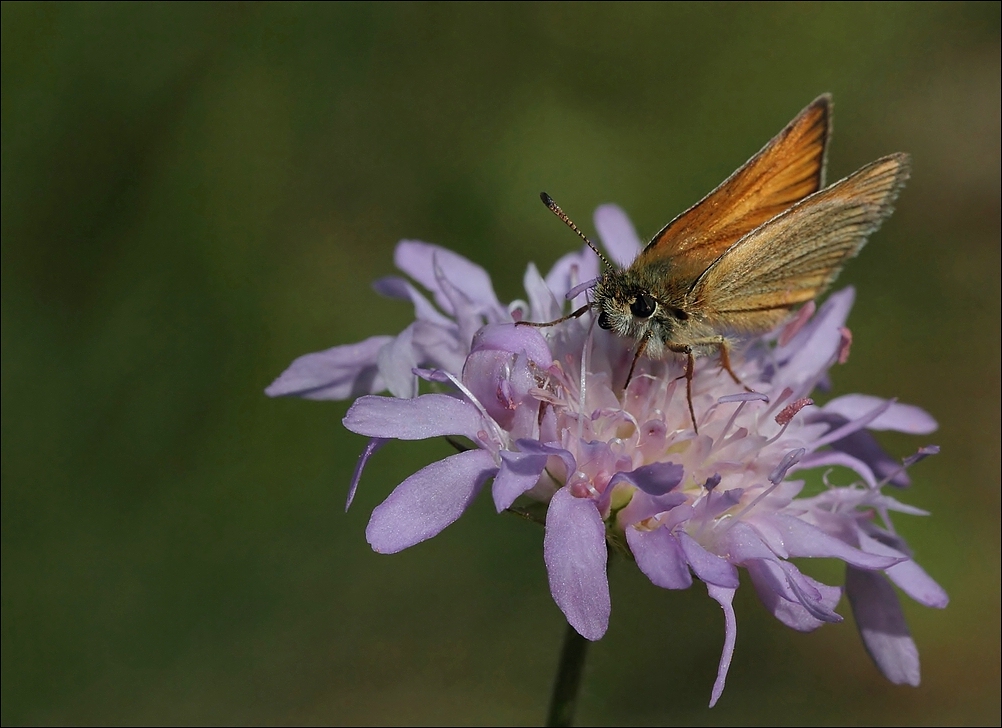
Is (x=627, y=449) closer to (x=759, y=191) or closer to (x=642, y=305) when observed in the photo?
(x=642, y=305)

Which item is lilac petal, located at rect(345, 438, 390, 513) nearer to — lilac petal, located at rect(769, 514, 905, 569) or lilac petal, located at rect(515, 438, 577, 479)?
lilac petal, located at rect(515, 438, 577, 479)

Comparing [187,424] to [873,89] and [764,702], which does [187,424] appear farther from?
[873,89]

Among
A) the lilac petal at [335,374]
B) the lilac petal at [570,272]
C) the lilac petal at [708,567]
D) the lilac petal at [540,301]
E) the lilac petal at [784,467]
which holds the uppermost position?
the lilac petal at [335,374]

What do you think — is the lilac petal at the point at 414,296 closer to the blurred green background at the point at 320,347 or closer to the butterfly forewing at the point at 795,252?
the butterfly forewing at the point at 795,252

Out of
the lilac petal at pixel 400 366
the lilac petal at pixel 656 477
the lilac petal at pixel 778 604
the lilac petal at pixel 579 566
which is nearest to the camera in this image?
the lilac petal at pixel 579 566

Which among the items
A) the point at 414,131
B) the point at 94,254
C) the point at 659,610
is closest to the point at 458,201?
→ the point at 414,131

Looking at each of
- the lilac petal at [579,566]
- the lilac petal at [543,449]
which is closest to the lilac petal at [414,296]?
the lilac petal at [543,449]

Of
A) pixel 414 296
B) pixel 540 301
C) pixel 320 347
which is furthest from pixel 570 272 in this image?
pixel 320 347
